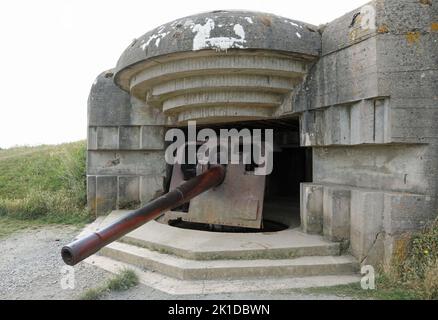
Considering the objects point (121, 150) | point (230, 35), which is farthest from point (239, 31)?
point (121, 150)

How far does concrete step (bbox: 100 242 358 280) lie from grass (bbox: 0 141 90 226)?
2.90 metres

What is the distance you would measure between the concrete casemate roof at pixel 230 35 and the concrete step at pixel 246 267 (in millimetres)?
2207

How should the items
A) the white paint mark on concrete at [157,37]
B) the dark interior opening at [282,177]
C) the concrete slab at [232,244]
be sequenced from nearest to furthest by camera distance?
the concrete slab at [232,244] → the white paint mark on concrete at [157,37] → the dark interior opening at [282,177]

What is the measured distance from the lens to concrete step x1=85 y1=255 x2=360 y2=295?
313cm

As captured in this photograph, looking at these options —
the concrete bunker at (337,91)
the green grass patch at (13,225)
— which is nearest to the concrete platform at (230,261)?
the concrete bunker at (337,91)

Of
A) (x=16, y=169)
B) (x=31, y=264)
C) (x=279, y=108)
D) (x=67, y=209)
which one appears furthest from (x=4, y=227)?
(x=279, y=108)

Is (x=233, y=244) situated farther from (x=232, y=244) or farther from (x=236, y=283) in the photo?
(x=236, y=283)

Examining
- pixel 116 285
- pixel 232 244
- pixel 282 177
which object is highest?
pixel 282 177

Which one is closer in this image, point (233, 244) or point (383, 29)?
point (383, 29)

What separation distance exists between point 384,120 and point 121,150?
414cm

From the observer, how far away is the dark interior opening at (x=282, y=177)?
574 cm

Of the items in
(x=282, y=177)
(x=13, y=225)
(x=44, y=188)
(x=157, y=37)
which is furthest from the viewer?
(x=282, y=177)

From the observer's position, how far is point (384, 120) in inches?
134

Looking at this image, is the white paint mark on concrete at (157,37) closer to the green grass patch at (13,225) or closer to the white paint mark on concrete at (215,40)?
the white paint mark on concrete at (215,40)
